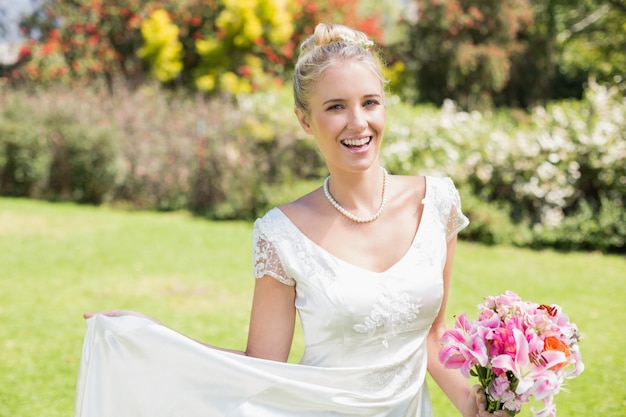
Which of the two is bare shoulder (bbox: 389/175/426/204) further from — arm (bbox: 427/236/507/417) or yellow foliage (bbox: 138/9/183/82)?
yellow foliage (bbox: 138/9/183/82)

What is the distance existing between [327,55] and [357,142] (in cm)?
30

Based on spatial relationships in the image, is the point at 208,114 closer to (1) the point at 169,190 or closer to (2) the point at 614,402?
(1) the point at 169,190

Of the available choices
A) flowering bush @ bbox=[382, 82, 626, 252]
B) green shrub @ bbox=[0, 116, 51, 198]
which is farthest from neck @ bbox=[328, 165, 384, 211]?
green shrub @ bbox=[0, 116, 51, 198]

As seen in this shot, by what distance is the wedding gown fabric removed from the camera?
223cm

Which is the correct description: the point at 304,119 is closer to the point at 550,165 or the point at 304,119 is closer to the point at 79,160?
the point at 550,165

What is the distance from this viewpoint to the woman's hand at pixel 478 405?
206 centimetres

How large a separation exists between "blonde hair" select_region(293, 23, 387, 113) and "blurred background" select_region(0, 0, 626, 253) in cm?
691

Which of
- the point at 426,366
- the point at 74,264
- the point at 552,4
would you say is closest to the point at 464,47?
the point at 552,4

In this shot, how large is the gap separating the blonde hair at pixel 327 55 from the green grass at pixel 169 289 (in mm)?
3143

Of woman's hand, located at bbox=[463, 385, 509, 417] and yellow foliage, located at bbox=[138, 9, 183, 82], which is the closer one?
woman's hand, located at bbox=[463, 385, 509, 417]

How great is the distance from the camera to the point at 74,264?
8.95 m

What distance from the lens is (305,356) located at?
2.41 meters

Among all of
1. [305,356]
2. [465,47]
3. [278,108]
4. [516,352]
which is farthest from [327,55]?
[465,47]

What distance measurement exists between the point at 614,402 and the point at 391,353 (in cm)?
343
